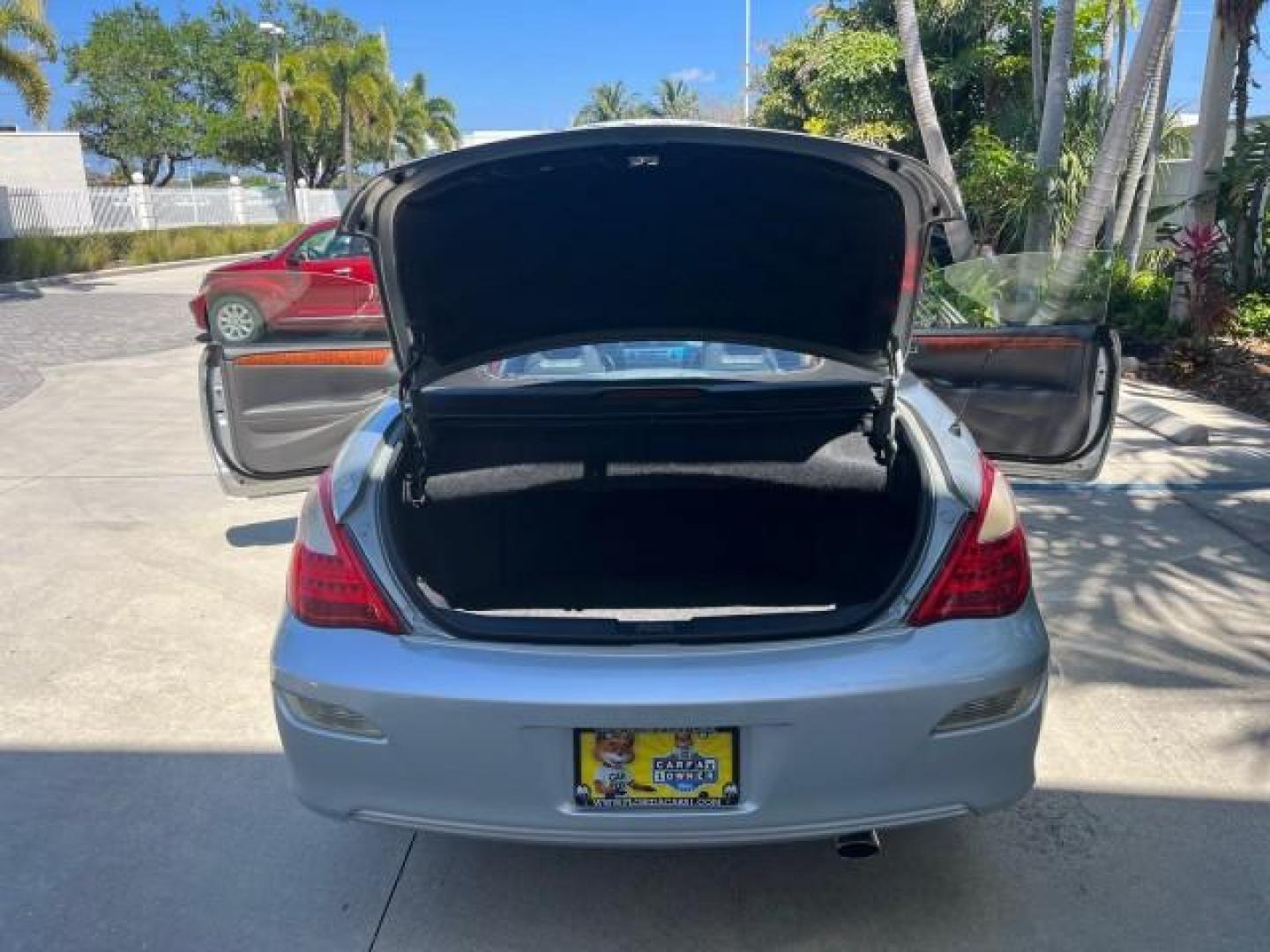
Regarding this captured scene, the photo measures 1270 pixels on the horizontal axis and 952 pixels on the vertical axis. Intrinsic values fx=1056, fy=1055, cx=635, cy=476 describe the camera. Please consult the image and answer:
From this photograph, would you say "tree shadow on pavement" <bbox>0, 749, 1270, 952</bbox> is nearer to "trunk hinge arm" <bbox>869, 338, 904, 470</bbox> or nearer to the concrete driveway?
the concrete driveway

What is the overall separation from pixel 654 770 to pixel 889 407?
1395 mm

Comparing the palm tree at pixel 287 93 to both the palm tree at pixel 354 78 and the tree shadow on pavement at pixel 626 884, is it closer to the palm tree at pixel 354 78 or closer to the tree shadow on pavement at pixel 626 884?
the palm tree at pixel 354 78

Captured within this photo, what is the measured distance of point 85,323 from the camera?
15.8m

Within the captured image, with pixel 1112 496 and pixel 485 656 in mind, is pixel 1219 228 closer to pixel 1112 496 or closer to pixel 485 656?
pixel 1112 496

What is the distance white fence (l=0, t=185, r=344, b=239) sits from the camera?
25.3 metres

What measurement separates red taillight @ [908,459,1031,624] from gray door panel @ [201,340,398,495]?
2.47 meters

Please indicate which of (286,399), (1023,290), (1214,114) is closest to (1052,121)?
(1214,114)

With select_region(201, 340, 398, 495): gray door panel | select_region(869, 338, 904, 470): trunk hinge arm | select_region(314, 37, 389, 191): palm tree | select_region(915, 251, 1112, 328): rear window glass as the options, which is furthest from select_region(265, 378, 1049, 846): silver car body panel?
select_region(314, 37, 389, 191): palm tree

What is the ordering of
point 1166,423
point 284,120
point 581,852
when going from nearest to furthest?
point 581,852 → point 1166,423 → point 284,120

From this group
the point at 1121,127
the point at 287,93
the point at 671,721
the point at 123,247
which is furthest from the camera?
the point at 287,93

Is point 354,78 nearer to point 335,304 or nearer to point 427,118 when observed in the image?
point 427,118

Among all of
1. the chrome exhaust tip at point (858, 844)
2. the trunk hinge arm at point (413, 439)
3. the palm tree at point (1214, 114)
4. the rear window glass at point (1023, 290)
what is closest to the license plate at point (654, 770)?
the chrome exhaust tip at point (858, 844)

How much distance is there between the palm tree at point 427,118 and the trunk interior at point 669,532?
191 feet

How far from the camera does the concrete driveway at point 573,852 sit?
2572 millimetres
